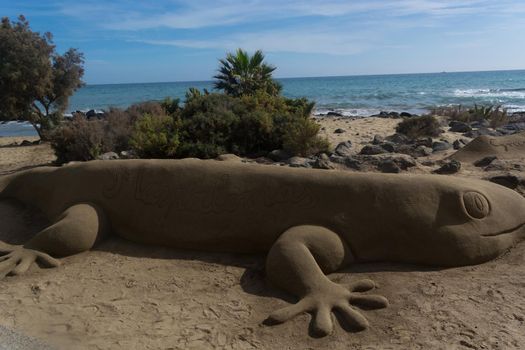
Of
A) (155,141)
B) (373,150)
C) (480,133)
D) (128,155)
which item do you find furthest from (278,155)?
(480,133)

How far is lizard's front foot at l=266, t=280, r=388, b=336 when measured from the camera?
12.3 feet

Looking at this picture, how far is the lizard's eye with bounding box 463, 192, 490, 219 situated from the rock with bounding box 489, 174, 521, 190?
220 centimetres

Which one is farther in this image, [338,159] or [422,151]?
[422,151]

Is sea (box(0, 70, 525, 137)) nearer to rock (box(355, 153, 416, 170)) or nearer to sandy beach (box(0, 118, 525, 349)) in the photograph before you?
rock (box(355, 153, 416, 170))

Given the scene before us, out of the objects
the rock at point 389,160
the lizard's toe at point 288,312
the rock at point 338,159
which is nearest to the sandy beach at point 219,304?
the lizard's toe at point 288,312

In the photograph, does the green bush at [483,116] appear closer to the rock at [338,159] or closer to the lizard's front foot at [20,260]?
the rock at [338,159]

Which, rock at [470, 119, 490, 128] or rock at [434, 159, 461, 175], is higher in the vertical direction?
rock at [434, 159, 461, 175]

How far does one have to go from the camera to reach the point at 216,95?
465 inches

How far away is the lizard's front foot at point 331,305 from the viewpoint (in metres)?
3.76

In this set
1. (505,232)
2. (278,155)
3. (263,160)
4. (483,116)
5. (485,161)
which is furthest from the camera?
(483,116)

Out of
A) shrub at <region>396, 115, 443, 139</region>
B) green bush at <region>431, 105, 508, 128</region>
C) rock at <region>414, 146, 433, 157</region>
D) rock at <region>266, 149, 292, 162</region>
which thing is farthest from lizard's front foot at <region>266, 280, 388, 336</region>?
green bush at <region>431, 105, 508, 128</region>

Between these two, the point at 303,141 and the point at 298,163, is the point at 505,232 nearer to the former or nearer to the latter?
the point at 298,163

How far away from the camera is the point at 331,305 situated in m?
3.97

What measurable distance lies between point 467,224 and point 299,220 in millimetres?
1587
